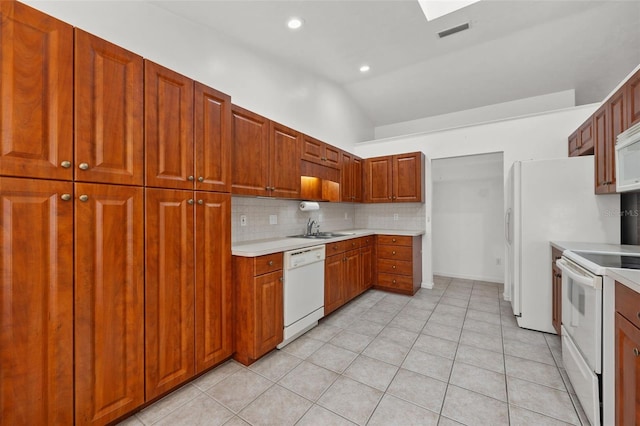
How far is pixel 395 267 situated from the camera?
13.0 feet

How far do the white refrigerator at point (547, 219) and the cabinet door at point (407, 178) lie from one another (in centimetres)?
139

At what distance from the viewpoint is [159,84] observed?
1676mm

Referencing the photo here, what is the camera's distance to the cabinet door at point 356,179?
432 cm

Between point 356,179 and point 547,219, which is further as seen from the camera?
point 356,179

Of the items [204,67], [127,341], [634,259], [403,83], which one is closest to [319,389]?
[127,341]

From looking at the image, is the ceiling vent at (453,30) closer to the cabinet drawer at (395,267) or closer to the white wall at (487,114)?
the white wall at (487,114)

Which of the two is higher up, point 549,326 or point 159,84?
point 159,84

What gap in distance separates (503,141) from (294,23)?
328 cm

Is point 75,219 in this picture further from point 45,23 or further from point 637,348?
point 637,348

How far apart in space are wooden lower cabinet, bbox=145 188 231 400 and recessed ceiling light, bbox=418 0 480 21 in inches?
111

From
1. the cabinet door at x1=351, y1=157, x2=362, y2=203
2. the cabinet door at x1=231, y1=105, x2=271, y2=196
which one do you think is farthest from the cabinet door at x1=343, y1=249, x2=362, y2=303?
the cabinet door at x1=231, y1=105, x2=271, y2=196

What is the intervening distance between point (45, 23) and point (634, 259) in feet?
11.9

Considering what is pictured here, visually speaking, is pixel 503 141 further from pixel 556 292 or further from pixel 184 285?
pixel 184 285

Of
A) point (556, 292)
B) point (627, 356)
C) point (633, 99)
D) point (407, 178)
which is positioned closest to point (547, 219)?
point (556, 292)
